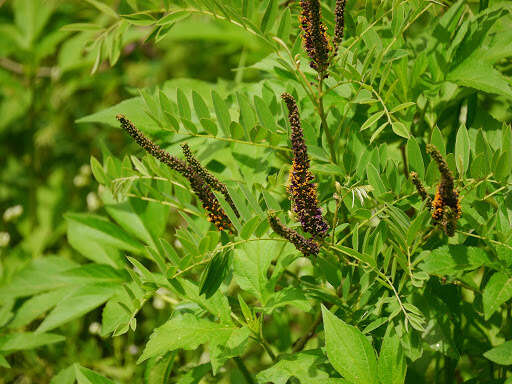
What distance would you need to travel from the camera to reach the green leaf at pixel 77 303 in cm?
99

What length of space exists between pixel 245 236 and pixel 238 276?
0.56 ft

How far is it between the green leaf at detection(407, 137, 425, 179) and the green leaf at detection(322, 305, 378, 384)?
0.28 meters

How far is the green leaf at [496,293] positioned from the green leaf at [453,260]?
3cm

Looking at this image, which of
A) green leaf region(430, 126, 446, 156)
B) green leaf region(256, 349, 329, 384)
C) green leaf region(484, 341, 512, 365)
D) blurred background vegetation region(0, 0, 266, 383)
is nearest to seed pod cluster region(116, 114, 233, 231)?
green leaf region(256, 349, 329, 384)

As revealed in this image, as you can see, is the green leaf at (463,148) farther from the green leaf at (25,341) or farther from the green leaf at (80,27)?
the green leaf at (25,341)

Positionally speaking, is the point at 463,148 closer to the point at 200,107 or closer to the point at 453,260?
the point at 453,260

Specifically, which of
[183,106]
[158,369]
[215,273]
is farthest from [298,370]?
[183,106]

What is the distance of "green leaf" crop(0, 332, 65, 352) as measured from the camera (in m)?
1.08

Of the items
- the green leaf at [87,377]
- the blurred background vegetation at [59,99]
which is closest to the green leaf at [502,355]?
the green leaf at [87,377]

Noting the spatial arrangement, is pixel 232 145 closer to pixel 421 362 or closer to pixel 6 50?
pixel 421 362

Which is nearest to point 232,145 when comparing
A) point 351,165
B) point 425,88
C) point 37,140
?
point 351,165

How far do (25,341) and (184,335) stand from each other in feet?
1.71

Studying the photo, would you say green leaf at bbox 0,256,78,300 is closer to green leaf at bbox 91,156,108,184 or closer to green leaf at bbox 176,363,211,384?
green leaf at bbox 91,156,108,184

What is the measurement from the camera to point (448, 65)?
92 cm
